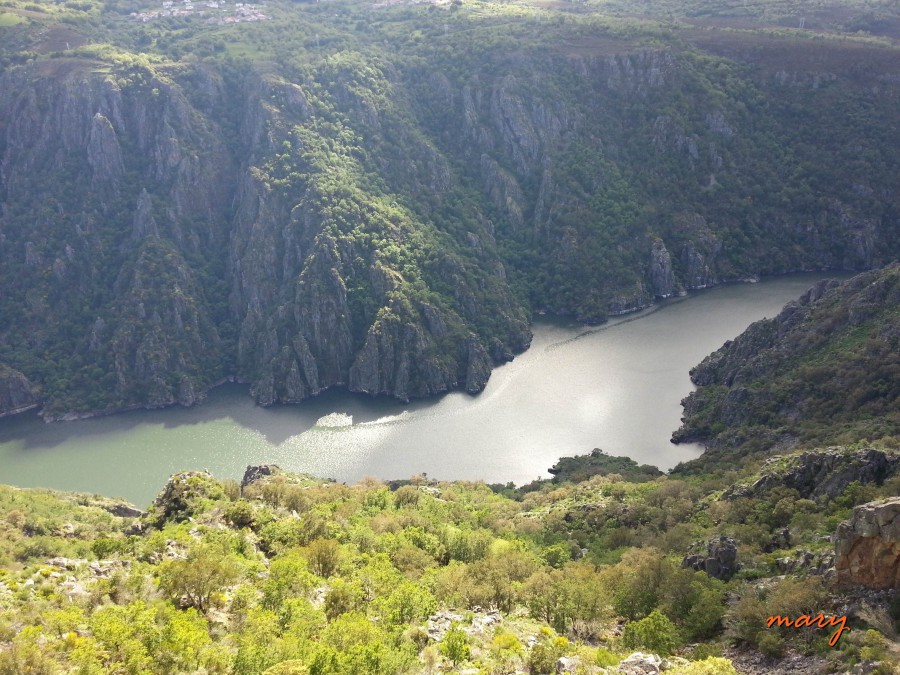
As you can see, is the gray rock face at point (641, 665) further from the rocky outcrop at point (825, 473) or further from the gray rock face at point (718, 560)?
the rocky outcrop at point (825, 473)

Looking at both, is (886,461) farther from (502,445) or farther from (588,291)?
(588,291)

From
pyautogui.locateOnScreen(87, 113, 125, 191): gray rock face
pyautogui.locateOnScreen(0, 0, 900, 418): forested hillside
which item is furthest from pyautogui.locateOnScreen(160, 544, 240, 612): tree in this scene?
pyautogui.locateOnScreen(87, 113, 125, 191): gray rock face

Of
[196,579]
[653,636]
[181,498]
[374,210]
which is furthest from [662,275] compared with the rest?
[196,579]

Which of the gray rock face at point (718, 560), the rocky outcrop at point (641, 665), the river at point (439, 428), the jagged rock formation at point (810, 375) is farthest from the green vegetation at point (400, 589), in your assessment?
the river at point (439, 428)

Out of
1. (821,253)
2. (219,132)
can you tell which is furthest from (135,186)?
(821,253)

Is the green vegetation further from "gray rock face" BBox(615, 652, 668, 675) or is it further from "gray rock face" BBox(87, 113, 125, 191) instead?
"gray rock face" BBox(87, 113, 125, 191)

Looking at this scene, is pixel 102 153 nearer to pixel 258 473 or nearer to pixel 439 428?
pixel 439 428
